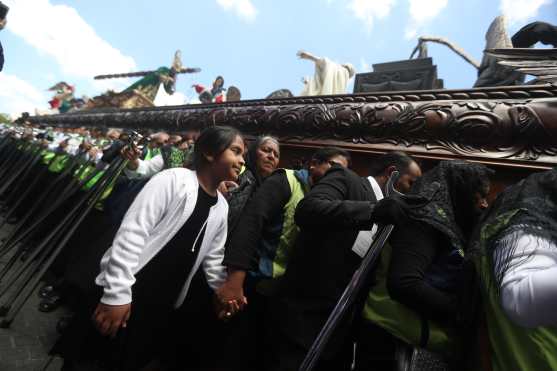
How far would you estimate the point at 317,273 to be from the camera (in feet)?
3.89

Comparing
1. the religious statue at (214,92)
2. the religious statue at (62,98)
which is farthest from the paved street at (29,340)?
the religious statue at (62,98)

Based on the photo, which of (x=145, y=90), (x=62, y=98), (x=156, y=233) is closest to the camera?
(x=156, y=233)

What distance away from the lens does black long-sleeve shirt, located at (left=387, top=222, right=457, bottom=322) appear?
94 cm

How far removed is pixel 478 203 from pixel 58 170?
3.89 m

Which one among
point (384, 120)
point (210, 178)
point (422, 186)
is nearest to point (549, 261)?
point (422, 186)

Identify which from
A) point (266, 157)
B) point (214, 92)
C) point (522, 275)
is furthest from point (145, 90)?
point (522, 275)

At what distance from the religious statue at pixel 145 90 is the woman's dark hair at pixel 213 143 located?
395 inches

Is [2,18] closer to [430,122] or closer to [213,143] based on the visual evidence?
[213,143]

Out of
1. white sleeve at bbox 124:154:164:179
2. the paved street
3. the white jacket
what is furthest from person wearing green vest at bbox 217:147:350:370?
white sleeve at bbox 124:154:164:179

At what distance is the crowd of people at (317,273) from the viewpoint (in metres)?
0.76

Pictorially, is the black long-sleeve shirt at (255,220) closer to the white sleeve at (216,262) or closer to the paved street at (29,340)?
the white sleeve at (216,262)

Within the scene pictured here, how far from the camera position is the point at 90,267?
1.17 meters

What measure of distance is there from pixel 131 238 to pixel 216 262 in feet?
1.34

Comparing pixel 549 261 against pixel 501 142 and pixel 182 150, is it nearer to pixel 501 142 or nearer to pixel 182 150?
pixel 501 142
